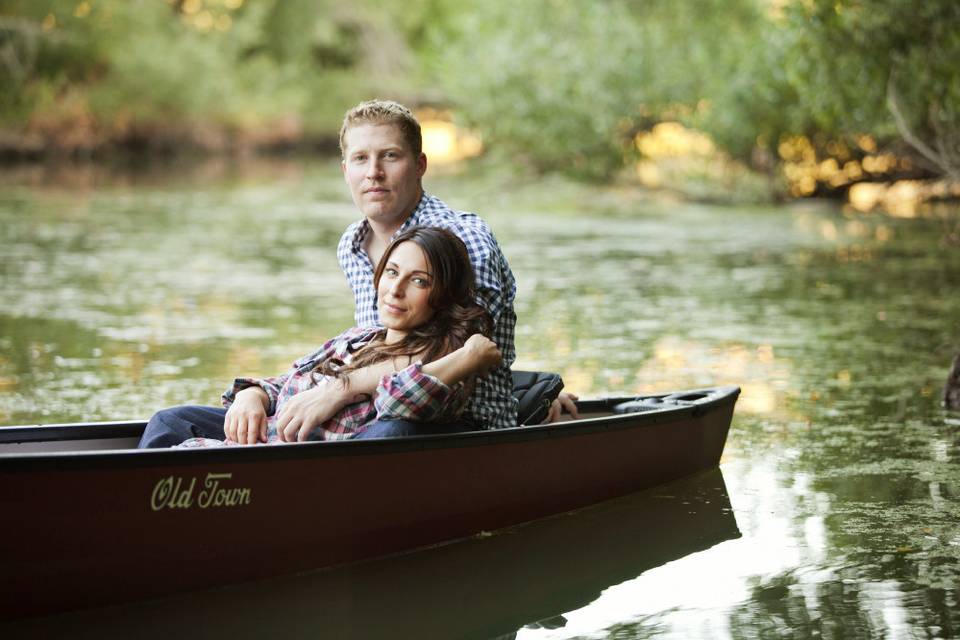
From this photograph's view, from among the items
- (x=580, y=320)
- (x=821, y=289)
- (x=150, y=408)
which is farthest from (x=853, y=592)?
(x=821, y=289)

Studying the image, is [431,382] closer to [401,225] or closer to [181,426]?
[401,225]

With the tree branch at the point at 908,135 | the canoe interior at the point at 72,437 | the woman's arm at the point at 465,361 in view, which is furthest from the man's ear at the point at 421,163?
the tree branch at the point at 908,135

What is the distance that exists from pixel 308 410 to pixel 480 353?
57cm

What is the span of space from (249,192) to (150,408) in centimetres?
1754

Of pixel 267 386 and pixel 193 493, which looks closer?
pixel 193 493

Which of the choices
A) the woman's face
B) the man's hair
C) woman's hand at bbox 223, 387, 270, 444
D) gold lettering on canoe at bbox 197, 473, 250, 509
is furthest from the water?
the man's hair

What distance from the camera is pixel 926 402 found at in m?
7.57

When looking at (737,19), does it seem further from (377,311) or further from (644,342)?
(377,311)

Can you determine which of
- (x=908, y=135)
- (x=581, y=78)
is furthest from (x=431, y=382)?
(x=581, y=78)

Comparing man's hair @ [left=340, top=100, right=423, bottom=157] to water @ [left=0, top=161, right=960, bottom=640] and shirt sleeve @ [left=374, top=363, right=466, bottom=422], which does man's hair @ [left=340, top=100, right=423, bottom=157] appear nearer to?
shirt sleeve @ [left=374, top=363, right=466, bottom=422]

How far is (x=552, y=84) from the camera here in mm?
19578

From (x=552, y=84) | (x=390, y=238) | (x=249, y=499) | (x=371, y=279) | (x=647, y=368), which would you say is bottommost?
(x=647, y=368)

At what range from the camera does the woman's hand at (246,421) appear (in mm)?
4684

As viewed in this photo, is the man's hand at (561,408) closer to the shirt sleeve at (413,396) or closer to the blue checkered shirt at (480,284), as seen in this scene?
the blue checkered shirt at (480,284)
